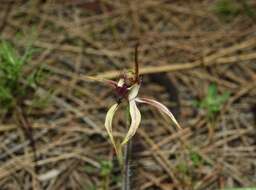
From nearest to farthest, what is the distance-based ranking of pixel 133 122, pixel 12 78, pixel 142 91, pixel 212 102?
pixel 133 122
pixel 12 78
pixel 212 102
pixel 142 91

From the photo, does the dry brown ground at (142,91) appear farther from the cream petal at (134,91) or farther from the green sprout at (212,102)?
the cream petal at (134,91)

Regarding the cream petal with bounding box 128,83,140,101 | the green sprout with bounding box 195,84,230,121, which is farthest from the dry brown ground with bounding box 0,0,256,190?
the cream petal with bounding box 128,83,140,101

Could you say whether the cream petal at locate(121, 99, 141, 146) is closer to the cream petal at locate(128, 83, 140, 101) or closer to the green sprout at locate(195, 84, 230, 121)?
the cream petal at locate(128, 83, 140, 101)

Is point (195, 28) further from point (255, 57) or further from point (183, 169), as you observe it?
point (183, 169)

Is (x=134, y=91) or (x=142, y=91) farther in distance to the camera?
(x=142, y=91)

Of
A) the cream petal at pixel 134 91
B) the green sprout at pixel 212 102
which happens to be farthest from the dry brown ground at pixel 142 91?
the cream petal at pixel 134 91

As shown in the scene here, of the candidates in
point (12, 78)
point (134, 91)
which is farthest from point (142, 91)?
point (134, 91)

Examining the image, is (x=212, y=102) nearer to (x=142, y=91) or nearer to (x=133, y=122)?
(x=142, y=91)
